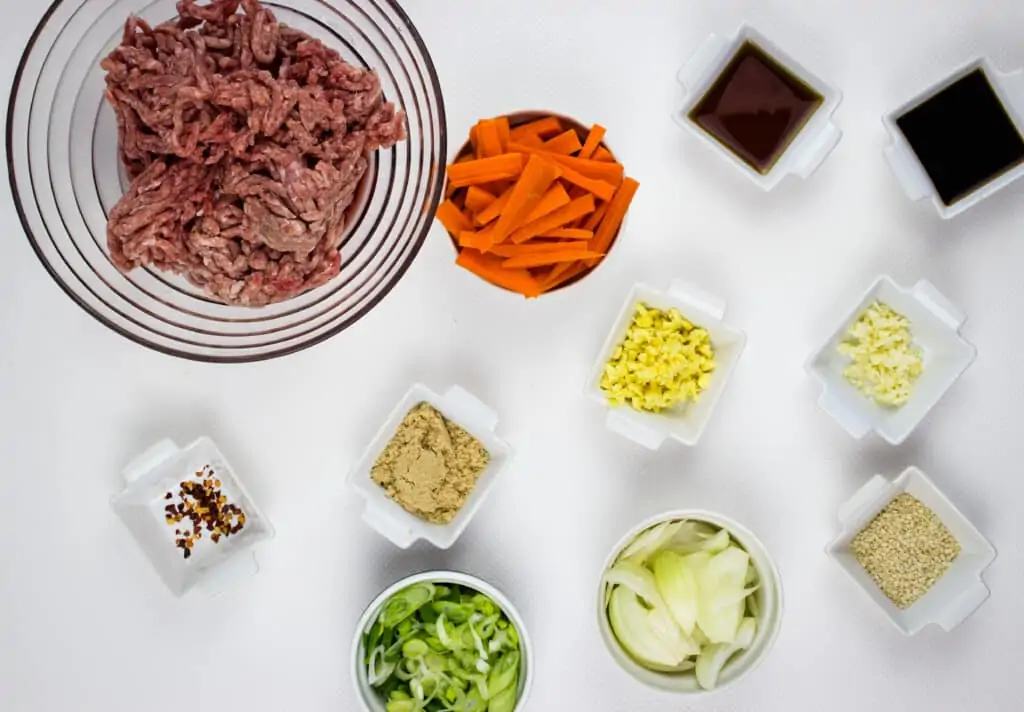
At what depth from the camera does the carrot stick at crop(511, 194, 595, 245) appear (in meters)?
1.61

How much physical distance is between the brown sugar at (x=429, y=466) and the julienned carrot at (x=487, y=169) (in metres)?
0.39

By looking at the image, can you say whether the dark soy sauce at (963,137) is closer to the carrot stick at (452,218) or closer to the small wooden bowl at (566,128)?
the small wooden bowl at (566,128)

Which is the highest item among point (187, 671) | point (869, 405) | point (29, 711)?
point (869, 405)

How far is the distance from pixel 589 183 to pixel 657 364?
1.02 ft

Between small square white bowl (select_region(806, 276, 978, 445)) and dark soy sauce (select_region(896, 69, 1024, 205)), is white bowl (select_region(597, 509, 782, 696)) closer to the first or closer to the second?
small square white bowl (select_region(806, 276, 978, 445))

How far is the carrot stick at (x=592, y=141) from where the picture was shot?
1620 mm

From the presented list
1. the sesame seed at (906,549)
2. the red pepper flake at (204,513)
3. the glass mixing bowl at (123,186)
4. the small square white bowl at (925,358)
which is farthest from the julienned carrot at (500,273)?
the sesame seed at (906,549)

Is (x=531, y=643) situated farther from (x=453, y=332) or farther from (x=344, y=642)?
(x=453, y=332)

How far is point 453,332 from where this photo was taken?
1.78 m

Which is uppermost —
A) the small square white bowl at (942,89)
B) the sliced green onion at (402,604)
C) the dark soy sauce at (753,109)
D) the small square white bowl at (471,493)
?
the small square white bowl at (942,89)

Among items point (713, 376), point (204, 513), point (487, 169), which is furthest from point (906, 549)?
point (204, 513)

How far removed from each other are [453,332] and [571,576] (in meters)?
0.47

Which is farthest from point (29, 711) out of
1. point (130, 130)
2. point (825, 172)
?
point (825, 172)

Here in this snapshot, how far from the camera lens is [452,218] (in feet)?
5.30
